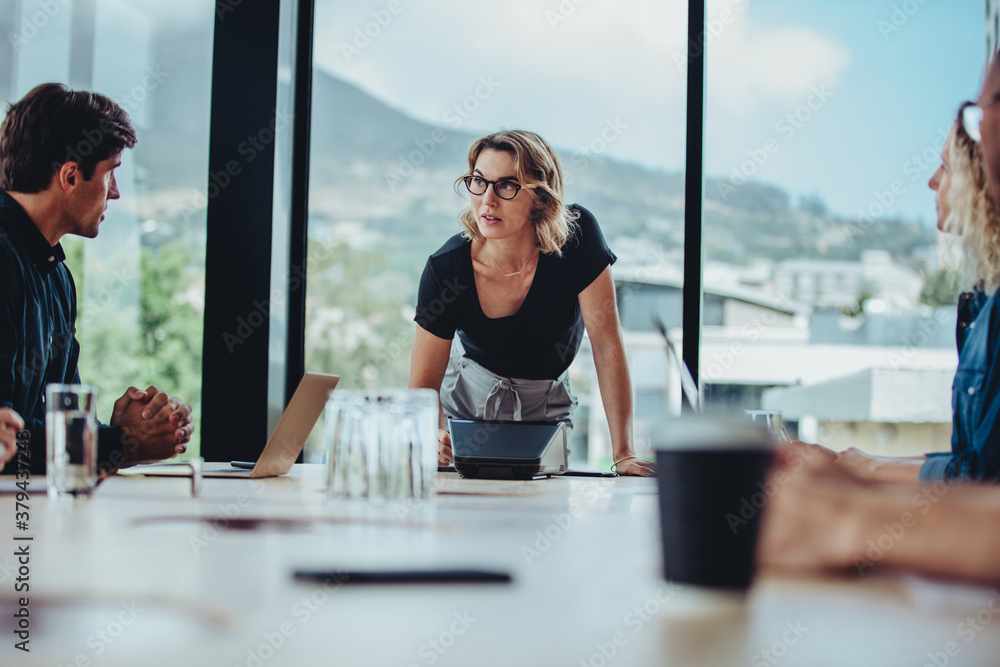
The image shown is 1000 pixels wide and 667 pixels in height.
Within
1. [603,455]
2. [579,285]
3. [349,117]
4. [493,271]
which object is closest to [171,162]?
[349,117]

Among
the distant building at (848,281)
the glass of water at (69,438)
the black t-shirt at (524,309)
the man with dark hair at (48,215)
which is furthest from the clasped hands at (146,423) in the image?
the distant building at (848,281)

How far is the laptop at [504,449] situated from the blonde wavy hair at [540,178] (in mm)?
927

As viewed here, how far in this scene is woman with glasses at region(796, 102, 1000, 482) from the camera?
1431 millimetres

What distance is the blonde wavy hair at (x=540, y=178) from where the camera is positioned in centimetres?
254

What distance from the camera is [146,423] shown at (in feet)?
5.95

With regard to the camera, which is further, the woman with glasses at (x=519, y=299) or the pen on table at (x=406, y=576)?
the woman with glasses at (x=519, y=299)

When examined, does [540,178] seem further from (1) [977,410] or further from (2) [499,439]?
(1) [977,410]

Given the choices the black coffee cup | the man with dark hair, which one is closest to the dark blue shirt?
the man with dark hair

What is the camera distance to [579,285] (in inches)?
100

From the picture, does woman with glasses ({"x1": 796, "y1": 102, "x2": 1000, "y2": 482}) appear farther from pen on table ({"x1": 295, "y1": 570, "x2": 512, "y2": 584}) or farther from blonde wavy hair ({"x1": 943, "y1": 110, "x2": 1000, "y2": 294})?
A: pen on table ({"x1": 295, "y1": 570, "x2": 512, "y2": 584})

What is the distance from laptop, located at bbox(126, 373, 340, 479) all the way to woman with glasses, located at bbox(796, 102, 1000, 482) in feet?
3.07

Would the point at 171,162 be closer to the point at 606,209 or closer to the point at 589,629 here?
the point at 606,209

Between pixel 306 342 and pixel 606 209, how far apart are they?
1.35 m

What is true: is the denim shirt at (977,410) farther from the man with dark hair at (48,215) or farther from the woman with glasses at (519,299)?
the man with dark hair at (48,215)
